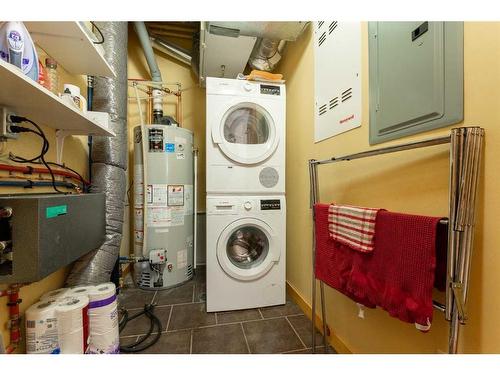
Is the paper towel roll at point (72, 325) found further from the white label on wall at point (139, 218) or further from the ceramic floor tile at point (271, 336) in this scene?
the white label on wall at point (139, 218)

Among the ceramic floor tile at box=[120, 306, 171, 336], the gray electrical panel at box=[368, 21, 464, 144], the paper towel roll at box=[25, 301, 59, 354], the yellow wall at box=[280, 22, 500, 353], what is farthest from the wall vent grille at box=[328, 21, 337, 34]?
the ceramic floor tile at box=[120, 306, 171, 336]

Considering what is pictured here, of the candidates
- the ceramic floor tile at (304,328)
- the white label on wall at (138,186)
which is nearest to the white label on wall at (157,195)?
the white label on wall at (138,186)

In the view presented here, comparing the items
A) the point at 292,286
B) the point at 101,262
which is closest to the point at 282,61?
the point at 292,286

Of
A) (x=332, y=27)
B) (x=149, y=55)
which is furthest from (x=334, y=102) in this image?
(x=149, y=55)

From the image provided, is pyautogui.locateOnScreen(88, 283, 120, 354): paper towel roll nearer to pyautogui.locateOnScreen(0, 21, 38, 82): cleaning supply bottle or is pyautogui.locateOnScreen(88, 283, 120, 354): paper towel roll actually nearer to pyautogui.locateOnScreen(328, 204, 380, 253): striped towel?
pyautogui.locateOnScreen(0, 21, 38, 82): cleaning supply bottle

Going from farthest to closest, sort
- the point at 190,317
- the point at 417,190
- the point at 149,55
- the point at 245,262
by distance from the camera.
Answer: the point at 149,55 → the point at 245,262 → the point at 190,317 → the point at 417,190

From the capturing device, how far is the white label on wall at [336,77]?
44.4 inches

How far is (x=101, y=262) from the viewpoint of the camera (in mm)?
1414

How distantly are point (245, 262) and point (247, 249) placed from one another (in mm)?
122

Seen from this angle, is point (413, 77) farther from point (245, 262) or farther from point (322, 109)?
point (245, 262)

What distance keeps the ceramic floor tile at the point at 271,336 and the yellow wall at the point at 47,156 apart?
3.55 feet

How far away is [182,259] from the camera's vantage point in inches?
81.2

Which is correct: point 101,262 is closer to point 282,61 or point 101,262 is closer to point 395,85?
point 395,85
